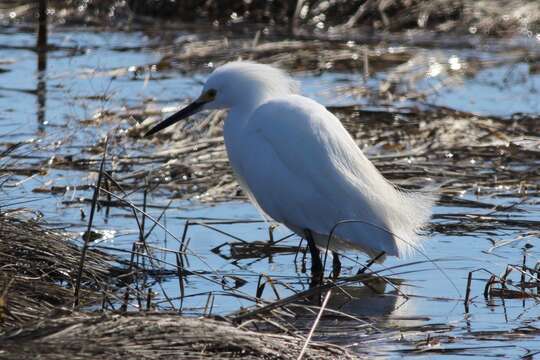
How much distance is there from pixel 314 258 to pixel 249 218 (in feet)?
4.02

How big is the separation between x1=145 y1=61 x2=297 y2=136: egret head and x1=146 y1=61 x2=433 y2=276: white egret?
5.1 inches

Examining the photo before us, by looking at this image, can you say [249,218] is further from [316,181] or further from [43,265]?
[43,265]

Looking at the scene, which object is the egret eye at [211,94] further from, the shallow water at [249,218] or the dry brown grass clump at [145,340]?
the dry brown grass clump at [145,340]

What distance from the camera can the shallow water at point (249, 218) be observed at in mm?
4730

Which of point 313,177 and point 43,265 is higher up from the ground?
point 313,177

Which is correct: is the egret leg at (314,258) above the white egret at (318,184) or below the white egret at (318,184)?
below

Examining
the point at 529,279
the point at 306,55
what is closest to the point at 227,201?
the point at 529,279

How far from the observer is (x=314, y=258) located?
18.5ft

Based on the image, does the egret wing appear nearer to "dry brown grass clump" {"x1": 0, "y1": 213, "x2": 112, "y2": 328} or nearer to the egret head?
the egret head

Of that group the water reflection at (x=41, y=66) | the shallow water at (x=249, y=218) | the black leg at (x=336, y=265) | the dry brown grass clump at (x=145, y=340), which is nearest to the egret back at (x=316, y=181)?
the black leg at (x=336, y=265)

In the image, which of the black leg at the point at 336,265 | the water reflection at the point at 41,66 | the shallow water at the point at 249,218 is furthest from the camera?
the water reflection at the point at 41,66

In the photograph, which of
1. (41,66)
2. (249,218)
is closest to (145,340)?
(249,218)

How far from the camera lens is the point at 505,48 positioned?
12.8 metres

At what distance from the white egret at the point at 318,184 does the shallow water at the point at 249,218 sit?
22cm
